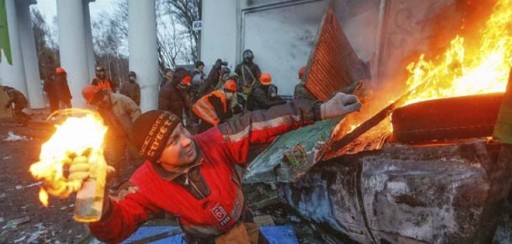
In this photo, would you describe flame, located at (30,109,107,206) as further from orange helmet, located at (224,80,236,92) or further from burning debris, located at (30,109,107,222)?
orange helmet, located at (224,80,236,92)

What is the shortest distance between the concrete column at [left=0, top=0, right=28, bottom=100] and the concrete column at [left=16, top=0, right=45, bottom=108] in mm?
1937

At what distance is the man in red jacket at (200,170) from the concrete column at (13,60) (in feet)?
59.2

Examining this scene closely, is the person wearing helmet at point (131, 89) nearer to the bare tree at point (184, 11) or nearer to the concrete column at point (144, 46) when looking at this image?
the concrete column at point (144, 46)

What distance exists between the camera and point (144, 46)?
10938mm

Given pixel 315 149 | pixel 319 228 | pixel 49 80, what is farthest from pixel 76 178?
pixel 49 80

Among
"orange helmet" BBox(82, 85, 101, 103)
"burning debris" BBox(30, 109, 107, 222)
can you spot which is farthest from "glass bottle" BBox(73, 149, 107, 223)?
"orange helmet" BBox(82, 85, 101, 103)

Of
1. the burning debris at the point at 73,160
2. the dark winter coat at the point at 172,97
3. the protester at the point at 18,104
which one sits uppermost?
the burning debris at the point at 73,160

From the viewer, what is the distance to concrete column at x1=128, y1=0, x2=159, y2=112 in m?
10.8

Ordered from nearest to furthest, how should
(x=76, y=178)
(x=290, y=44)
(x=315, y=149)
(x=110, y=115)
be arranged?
(x=76, y=178) < (x=315, y=149) < (x=110, y=115) < (x=290, y=44)

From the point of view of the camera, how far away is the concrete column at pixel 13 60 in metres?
16.8

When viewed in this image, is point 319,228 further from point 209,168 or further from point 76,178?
point 76,178

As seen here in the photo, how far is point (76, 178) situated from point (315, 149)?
156cm

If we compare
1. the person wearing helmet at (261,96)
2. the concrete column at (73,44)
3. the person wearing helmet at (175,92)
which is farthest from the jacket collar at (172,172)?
the concrete column at (73,44)

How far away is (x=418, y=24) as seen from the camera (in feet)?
19.8
